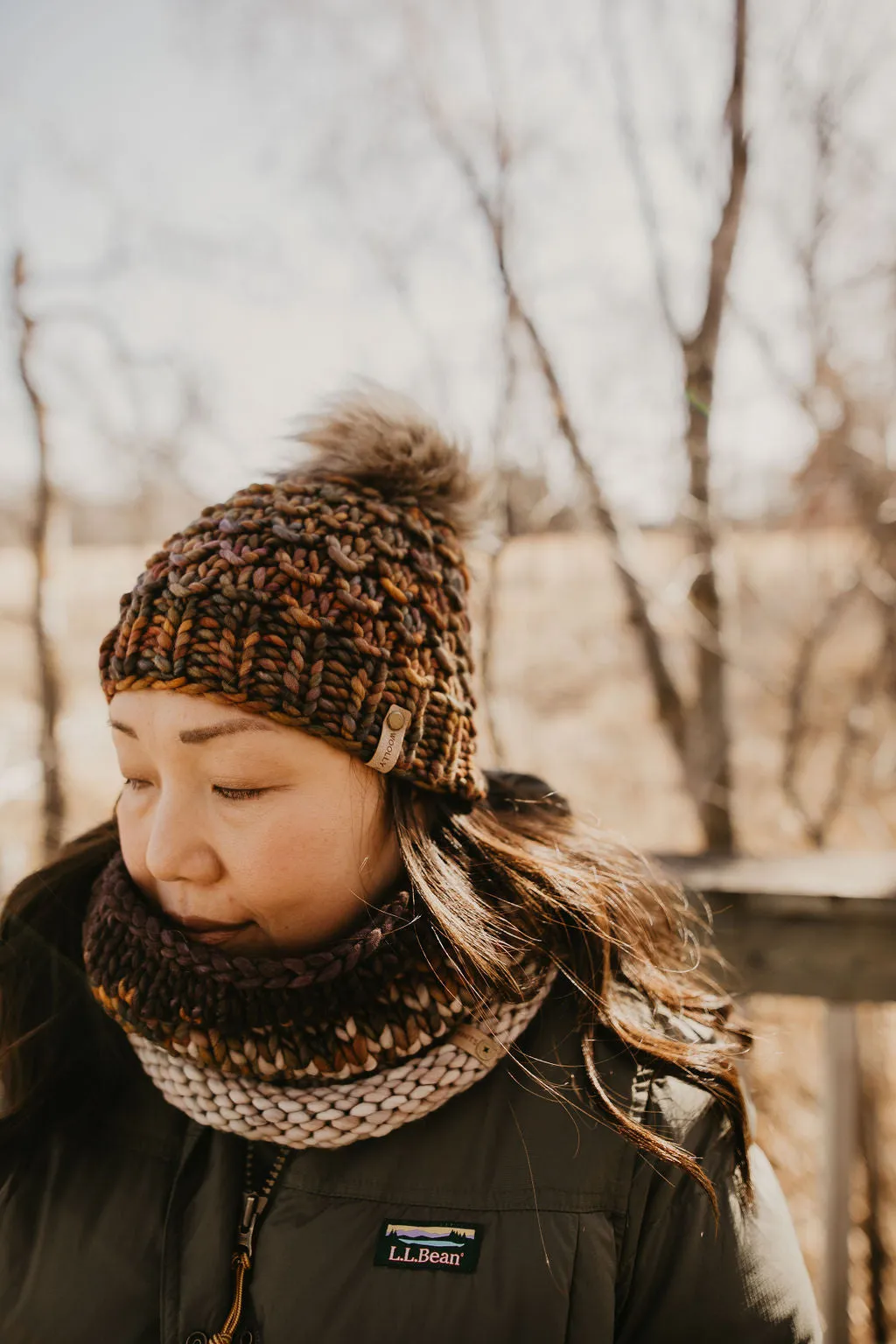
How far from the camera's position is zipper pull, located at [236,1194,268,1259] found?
122 centimetres

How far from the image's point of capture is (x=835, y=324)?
339 cm

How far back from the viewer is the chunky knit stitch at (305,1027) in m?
1.18

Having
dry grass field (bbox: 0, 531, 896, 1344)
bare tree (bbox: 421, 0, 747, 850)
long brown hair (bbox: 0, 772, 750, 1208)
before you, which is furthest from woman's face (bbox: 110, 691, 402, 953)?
bare tree (bbox: 421, 0, 747, 850)

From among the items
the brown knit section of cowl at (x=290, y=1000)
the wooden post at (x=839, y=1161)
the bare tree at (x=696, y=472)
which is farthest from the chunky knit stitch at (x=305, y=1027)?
the bare tree at (x=696, y=472)

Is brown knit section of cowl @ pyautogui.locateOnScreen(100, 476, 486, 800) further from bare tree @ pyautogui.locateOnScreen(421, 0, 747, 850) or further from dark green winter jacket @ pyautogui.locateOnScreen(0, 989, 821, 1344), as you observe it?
bare tree @ pyautogui.locateOnScreen(421, 0, 747, 850)

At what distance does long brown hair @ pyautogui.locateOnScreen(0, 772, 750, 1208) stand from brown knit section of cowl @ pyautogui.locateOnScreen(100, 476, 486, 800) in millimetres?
141

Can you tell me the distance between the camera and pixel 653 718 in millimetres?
3992

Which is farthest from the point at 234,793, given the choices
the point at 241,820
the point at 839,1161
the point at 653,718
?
the point at 653,718

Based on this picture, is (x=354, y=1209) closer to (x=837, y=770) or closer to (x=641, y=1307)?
(x=641, y=1307)

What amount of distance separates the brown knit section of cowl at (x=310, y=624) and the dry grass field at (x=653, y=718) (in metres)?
0.92

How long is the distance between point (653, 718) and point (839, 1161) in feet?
7.13

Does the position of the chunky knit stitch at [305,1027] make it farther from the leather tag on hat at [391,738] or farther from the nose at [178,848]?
the leather tag on hat at [391,738]

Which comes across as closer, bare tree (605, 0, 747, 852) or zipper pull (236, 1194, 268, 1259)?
zipper pull (236, 1194, 268, 1259)

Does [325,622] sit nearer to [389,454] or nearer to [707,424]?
[389,454]
